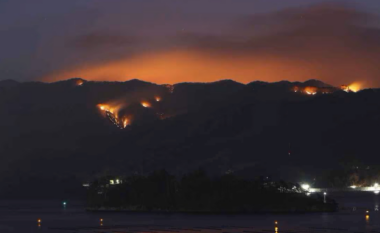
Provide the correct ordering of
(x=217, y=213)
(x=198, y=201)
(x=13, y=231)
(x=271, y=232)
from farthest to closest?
(x=198, y=201), (x=217, y=213), (x=13, y=231), (x=271, y=232)

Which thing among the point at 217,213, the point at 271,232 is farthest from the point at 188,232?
the point at 217,213

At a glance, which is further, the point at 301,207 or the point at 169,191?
the point at 169,191

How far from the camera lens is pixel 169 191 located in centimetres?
19512

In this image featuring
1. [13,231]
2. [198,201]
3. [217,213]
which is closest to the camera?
[13,231]

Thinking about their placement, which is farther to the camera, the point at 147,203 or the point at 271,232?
the point at 147,203

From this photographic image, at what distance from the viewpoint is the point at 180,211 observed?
611 feet

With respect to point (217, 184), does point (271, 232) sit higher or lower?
lower

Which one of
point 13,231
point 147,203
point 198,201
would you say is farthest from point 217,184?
point 13,231

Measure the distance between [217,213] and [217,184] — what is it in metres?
14.7

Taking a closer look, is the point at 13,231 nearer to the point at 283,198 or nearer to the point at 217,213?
the point at 217,213

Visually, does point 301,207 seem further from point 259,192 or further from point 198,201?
point 198,201

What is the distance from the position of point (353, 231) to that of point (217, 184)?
94.3 m

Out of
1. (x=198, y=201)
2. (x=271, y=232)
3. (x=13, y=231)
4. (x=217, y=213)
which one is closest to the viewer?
(x=271, y=232)

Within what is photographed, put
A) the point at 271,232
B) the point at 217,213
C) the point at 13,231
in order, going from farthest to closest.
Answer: the point at 217,213
the point at 13,231
the point at 271,232
